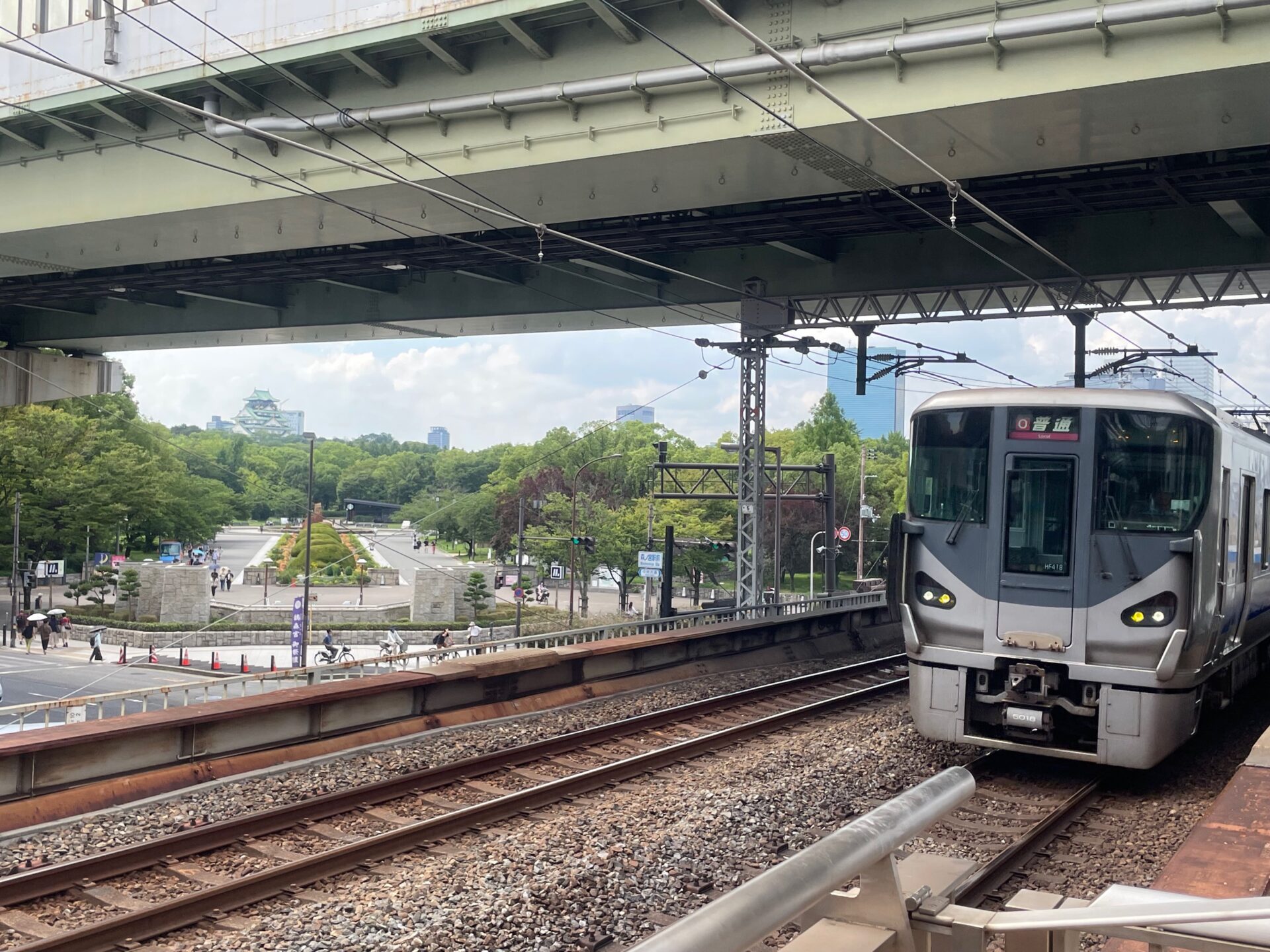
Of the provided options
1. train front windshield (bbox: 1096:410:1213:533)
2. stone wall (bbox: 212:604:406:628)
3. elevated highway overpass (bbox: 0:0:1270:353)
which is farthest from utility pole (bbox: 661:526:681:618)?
stone wall (bbox: 212:604:406:628)

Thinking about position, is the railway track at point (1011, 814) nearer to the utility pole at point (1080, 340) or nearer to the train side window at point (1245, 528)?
the train side window at point (1245, 528)

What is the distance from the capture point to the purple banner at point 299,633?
111ft

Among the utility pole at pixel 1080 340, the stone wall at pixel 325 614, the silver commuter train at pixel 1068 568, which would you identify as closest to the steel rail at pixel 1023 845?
the silver commuter train at pixel 1068 568

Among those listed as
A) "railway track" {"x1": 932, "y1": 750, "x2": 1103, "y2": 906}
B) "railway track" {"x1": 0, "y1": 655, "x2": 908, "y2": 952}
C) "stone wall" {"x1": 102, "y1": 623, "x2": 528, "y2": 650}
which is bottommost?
"stone wall" {"x1": 102, "y1": 623, "x2": 528, "y2": 650}

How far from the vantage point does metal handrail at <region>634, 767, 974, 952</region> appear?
6.32ft

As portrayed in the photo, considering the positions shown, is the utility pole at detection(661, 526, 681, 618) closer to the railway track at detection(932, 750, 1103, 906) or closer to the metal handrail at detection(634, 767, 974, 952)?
the railway track at detection(932, 750, 1103, 906)

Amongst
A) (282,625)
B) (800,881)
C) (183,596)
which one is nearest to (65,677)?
(183,596)

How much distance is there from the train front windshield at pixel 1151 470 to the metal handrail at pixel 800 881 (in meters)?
→ 6.99

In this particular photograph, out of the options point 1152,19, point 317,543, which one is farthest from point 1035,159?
point 317,543

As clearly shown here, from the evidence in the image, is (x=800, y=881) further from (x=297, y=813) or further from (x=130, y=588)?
(x=130, y=588)

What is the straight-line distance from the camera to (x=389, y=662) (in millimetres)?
11828

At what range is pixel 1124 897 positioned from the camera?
7.51 feet

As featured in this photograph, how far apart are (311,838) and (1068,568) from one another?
6.33m

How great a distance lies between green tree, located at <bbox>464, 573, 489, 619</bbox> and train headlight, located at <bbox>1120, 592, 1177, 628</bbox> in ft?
147
